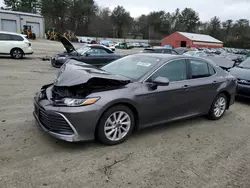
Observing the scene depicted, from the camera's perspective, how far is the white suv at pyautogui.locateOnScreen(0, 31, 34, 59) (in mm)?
14148

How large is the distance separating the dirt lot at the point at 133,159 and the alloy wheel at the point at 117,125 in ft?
0.62

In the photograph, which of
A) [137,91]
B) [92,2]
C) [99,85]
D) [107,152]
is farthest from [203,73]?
[92,2]

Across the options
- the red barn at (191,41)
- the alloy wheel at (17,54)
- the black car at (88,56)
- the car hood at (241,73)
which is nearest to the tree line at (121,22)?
the red barn at (191,41)

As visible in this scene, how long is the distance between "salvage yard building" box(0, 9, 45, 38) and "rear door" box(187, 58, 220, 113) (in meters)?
43.8

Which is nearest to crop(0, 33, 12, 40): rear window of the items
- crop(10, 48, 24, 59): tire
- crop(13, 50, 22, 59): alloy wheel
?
crop(10, 48, 24, 59): tire

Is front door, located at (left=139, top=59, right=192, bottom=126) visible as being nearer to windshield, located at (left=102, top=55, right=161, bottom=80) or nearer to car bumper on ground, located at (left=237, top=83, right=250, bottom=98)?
windshield, located at (left=102, top=55, right=161, bottom=80)

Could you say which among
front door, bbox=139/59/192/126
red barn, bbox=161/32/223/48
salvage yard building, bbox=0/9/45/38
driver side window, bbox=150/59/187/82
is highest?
salvage yard building, bbox=0/9/45/38

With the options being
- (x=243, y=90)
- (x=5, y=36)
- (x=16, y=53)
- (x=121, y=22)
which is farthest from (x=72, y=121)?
(x=121, y=22)

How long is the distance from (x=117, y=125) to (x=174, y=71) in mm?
1610

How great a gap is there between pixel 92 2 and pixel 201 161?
78.1m

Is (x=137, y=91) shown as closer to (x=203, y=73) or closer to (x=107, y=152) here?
(x=107, y=152)

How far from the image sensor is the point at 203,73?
492cm

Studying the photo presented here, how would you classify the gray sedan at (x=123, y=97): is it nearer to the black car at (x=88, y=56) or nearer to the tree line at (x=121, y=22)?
the black car at (x=88, y=56)

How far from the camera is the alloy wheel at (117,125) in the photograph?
11.8ft
